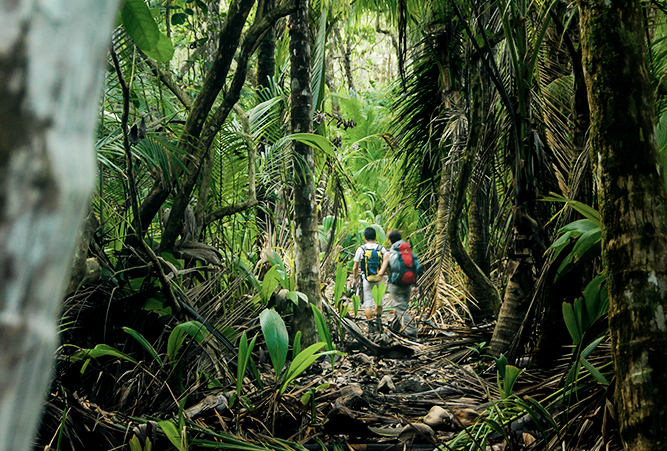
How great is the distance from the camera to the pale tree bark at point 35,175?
0.24 metres

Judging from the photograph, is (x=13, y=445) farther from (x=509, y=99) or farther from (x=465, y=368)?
(x=465, y=368)

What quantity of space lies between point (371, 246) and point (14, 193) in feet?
19.6

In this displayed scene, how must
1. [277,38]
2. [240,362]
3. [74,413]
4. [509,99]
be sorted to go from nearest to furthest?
[74,413] < [240,362] < [509,99] < [277,38]

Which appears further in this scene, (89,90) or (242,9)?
(242,9)

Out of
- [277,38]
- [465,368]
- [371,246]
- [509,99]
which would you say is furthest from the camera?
[371,246]

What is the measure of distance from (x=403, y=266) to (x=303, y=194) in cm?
220

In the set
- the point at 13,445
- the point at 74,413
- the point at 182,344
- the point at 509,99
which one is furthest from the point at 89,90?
the point at 509,99

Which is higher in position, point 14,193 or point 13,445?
point 14,193

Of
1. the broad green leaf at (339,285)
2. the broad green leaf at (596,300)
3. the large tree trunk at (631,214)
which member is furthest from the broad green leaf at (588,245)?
the broad green leaf at (339,285)

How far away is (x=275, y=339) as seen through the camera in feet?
8.42

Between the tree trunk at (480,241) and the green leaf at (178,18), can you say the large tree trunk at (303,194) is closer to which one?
the green leaf at (178,18)

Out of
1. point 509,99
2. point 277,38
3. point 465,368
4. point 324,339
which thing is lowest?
point 465,368

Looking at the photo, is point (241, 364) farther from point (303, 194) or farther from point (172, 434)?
point (303, 194)

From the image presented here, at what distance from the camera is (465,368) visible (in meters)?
3.56
